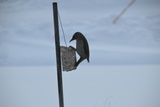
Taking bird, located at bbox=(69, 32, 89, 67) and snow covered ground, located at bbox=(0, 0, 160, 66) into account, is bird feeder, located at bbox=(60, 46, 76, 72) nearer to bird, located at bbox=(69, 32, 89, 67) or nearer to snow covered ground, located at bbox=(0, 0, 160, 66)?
bird, located at bbox=(69, 32, 89, 67)

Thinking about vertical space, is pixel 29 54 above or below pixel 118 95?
above

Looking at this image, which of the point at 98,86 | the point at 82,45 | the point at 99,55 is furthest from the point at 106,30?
the point at 82,45

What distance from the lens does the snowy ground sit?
241 cm

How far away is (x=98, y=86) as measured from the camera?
242cm

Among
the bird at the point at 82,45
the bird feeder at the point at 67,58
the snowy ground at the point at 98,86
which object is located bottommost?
the snowy ground at the point at 98,86

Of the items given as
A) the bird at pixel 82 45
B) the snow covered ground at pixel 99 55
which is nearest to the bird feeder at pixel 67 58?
the bird at pixel 82 45

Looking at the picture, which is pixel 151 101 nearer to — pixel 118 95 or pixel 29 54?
pixel 118 95

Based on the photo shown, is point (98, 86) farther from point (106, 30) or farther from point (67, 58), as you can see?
point (67, 58)

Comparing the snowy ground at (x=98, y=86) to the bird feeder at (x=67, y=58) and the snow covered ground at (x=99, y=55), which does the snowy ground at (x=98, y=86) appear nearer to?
the snow covered ground at (x=99, y=55)

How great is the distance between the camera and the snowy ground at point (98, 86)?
241 cm

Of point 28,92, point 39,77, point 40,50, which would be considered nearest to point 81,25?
point 40,50

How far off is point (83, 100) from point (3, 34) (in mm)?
881

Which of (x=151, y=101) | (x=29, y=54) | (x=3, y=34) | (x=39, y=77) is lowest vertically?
(x=151, y=101)

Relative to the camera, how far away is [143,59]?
241 centimetres
